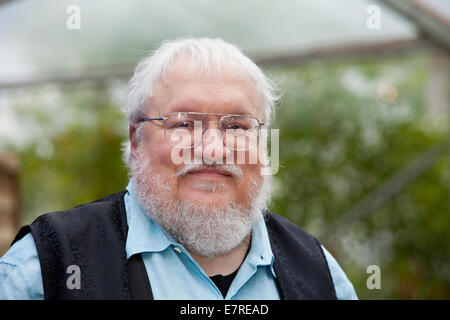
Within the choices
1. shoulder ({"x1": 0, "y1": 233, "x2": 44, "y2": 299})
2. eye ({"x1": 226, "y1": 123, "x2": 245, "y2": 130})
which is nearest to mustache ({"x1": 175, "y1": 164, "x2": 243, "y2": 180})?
eye ({"x1": 226, "y1": 123, "x2": 245, "y2": 130})

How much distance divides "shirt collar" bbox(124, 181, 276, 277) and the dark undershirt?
3.6 inches

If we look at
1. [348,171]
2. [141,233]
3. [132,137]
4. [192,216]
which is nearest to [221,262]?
[192,216]

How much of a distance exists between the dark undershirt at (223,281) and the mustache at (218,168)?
332 millimetres

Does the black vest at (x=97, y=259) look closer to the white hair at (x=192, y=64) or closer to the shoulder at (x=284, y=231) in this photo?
the shoulder at (x=284, y=231)

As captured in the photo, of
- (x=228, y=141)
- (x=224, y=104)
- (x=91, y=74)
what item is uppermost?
(x=91, y=74)

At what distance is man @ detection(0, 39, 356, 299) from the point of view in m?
1.49

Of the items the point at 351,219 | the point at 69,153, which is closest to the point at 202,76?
the point at 351,219

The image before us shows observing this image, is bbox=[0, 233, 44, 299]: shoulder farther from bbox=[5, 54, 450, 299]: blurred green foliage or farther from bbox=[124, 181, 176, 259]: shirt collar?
bbox=[5, 54, 450, 299]: blurred green foliage

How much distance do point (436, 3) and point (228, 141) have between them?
9.11 feet

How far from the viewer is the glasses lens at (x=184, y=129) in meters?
1.60

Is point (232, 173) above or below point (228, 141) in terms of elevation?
Result: below

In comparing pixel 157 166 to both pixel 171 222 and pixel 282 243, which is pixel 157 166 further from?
pixel 282 243

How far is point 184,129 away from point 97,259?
476 millimetres

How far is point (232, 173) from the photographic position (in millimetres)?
1644
